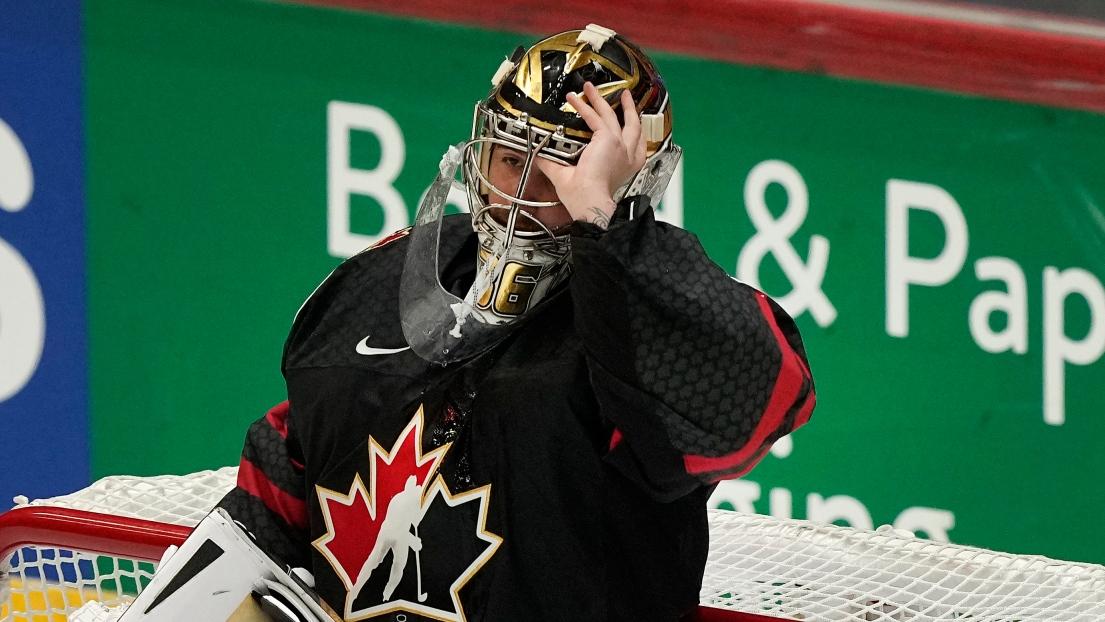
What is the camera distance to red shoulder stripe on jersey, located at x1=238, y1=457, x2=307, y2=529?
1497 millimetres

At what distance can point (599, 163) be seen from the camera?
1.25m

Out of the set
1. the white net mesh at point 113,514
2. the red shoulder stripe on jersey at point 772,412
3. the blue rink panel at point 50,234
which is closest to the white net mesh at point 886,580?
the red shoulder stripe on jersey at point 772,412

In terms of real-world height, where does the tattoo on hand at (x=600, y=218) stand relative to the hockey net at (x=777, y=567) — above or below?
above

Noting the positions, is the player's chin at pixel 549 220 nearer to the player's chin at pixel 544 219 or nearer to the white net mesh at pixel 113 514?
the player's chin at pixel 544 219

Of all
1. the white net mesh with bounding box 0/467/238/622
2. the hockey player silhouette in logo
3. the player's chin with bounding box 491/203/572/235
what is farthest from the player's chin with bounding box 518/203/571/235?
the white net mesh with bounding box 0/467/238/622

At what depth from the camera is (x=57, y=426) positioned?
99.3 inches

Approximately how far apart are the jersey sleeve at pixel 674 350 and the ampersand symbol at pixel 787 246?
160 cm

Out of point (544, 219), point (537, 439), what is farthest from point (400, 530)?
point (544, 219)

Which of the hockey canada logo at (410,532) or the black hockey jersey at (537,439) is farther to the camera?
the hockey canada logo at (410,532)

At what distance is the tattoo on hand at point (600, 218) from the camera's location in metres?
1.22

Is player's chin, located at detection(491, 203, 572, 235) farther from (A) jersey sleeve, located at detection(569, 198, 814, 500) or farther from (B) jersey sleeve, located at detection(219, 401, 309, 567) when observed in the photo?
(B) jersey sleeve, located at detection(219, 401, 309, 567)

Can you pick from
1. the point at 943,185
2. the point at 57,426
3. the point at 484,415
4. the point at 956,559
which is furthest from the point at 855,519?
the point at 484,415

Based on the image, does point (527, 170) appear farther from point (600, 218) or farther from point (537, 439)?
point (537, 439)

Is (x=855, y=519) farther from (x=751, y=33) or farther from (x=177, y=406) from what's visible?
(x=177, y=406)
